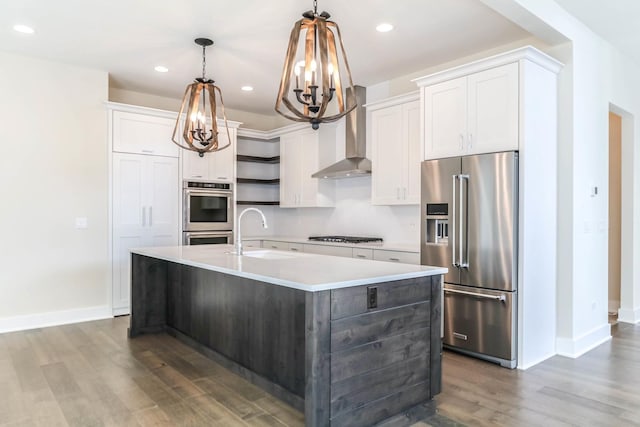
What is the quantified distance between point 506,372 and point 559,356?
0.73 meters

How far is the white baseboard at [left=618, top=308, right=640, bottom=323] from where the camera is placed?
15.7 feet

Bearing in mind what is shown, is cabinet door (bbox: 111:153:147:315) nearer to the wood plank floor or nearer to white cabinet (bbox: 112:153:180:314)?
white cabinet (bbox: 112:153:180:314)

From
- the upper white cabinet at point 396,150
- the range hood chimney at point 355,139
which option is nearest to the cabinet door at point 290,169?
the range hood chimney at point 355,139

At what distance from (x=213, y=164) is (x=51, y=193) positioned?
6.30 feet

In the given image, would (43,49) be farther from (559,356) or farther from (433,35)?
(559,356)

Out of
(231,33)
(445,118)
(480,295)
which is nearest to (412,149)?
(445,118)

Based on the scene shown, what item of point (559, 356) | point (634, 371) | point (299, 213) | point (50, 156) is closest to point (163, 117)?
point (50, 156)

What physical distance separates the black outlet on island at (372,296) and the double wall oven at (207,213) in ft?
12.3

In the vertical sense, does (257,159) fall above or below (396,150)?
above

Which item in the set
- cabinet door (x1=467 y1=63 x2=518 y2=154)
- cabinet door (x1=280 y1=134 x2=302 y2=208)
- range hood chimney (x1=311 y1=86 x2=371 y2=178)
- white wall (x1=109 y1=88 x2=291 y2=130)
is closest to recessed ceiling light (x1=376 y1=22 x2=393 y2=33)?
cabinet door (x1=467 y1=63 x2=518 y2=154)

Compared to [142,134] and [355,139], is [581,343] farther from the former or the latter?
[142,134]

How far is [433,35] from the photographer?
155 inches

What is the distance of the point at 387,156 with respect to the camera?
4910mm

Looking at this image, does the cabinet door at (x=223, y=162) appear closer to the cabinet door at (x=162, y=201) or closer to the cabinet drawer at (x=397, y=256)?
the cabinet door at (x=162, y=201)
